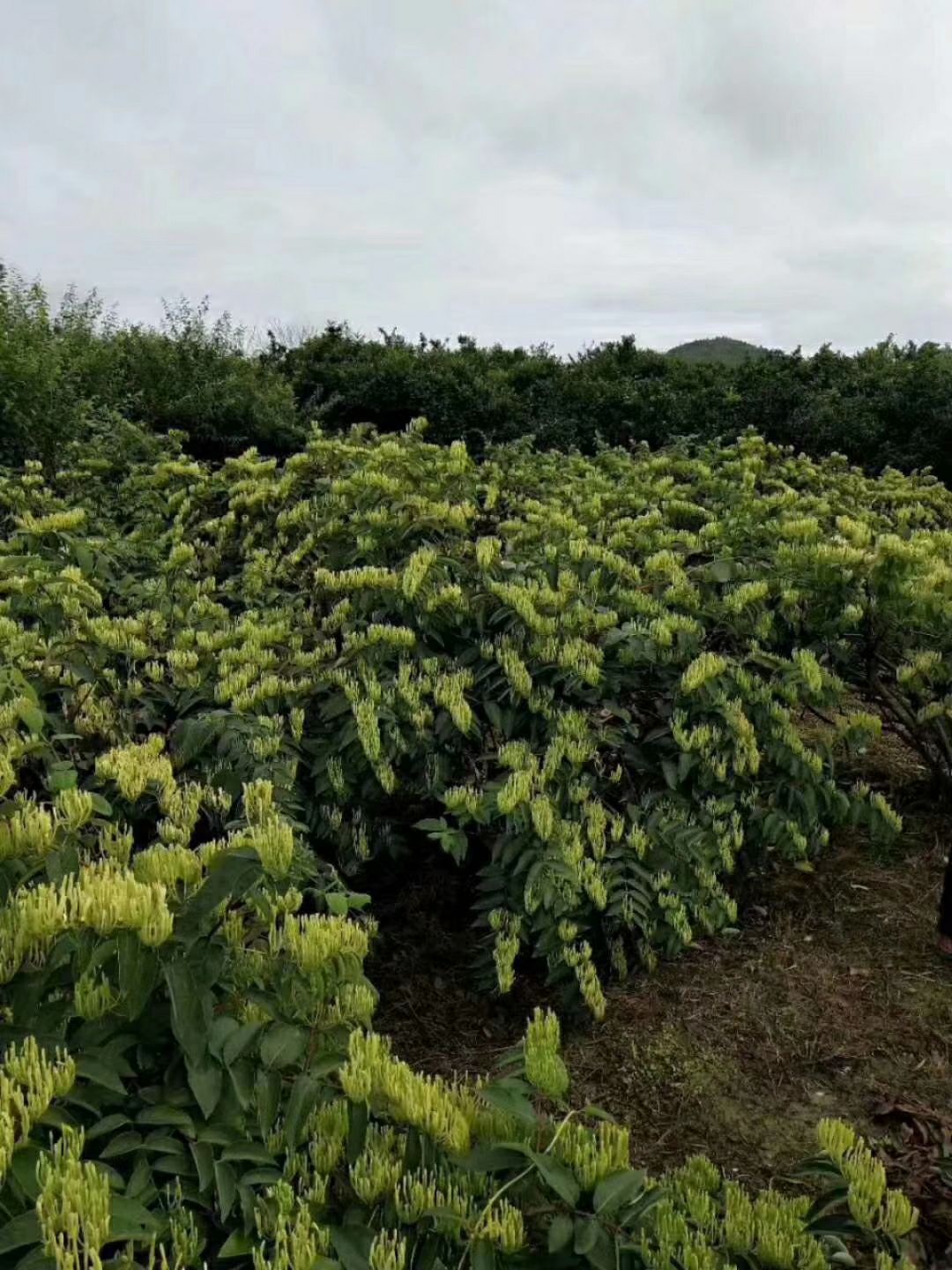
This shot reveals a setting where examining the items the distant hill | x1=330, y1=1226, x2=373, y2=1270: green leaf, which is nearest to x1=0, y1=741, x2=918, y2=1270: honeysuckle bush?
x1=330, y1=1226, x2=373, y2=1270: green leaf

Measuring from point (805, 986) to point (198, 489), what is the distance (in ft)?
10.4

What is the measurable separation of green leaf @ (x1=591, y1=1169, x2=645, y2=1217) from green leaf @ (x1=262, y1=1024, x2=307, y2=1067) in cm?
37

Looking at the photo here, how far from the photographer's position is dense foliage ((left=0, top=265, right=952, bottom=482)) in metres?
8.42

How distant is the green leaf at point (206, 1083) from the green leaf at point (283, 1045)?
0.06 metres

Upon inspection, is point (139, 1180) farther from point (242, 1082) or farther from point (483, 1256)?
point (483, 1256)

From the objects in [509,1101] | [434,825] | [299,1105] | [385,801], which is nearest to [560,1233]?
[509,1101]

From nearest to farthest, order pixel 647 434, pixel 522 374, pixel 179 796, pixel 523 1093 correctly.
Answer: pixel 523 1093 < pixel 179 796 < pixel 647 434 < pixel 522 374

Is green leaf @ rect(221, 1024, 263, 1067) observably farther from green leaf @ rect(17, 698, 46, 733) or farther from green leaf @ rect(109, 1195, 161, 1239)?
green leaf @ rect(17, 698, 46, 733)

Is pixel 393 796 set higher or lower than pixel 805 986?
higher

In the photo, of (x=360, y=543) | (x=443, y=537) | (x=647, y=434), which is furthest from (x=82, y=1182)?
(x=647, y=434)

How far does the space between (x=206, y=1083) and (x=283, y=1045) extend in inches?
3.7

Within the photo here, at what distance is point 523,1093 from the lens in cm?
113

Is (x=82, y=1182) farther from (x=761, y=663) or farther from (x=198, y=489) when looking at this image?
(x=198, y=489)

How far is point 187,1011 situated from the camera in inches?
40.3
